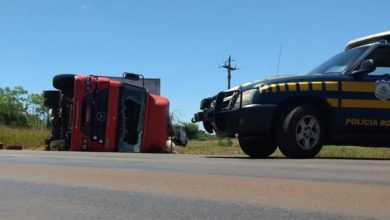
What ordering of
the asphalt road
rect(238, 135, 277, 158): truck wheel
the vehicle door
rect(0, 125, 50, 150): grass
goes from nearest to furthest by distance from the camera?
the asphalt road
the vehicle door
rect(238, 135, 277, 158): truck wheel
rect(0, 125, 50, 150): grass

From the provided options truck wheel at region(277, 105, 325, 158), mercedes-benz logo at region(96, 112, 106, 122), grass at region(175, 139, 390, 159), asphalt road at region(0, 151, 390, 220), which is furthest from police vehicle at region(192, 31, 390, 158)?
mercedes-benz logo at region(96, 112, 106, 122)

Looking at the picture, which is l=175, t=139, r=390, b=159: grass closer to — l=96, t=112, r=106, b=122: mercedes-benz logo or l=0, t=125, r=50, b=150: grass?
l=96, t=112, r=106, b=122: mercedes-benz logo

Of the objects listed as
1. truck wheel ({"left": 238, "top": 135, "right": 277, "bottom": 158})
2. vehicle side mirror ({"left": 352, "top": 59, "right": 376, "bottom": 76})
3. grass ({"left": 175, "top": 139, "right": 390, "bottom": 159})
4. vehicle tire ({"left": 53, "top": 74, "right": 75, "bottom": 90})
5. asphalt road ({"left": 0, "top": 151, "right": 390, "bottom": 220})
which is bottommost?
asphalt road ({"left": 0, "top": 151, "right": 390, "bottom": 220})

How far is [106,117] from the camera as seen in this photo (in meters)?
15.4

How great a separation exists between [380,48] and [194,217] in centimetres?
639

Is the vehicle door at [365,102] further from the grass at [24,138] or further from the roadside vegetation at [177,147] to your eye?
the grass at [24,138]

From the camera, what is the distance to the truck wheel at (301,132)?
Result: 9.20 meters

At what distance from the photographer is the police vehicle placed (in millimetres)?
9359

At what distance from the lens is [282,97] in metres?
9.38

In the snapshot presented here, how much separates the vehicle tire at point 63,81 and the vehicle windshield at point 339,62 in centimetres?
792

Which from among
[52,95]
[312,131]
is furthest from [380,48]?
[52,95]

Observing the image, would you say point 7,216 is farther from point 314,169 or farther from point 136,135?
point 136,135

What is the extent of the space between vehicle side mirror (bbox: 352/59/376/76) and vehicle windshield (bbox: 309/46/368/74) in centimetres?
34

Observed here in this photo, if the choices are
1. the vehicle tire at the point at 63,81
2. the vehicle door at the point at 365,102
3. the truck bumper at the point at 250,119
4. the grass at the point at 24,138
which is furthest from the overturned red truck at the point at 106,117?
the vehicle door at the point at 365,102
